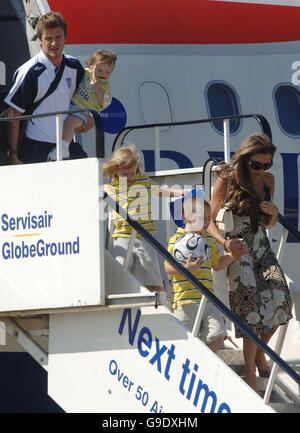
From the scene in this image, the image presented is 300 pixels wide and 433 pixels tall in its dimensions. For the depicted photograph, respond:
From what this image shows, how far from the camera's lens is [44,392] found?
10617mm

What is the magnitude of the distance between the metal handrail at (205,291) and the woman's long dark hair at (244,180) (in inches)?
33.5

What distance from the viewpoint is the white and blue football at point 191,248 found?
6.84 metres

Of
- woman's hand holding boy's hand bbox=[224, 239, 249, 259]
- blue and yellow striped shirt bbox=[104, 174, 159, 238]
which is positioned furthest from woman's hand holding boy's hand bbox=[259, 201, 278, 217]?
blue and yellow striped shirt bbox=[104, 174, 159, 238]

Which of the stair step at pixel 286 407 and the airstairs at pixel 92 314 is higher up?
the airstairs at pixel 92 314

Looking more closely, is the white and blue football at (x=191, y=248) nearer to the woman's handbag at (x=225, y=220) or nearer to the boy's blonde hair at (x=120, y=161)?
the woman's handbag at (x=225, y=220)

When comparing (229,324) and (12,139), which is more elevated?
(12,139)

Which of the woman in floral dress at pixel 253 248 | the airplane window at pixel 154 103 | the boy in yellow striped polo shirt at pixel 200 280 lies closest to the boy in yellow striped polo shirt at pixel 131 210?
the boy in yellow striped polo shirt at pixel 200 280

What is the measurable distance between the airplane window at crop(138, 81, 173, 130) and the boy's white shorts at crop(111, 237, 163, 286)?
361cm

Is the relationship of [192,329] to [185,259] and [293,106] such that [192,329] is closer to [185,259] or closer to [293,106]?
[185,259]

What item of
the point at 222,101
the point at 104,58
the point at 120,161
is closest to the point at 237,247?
the point at 120,161

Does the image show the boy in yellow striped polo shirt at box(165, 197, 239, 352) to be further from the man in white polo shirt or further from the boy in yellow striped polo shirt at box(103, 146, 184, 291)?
the man in white polo shirt
